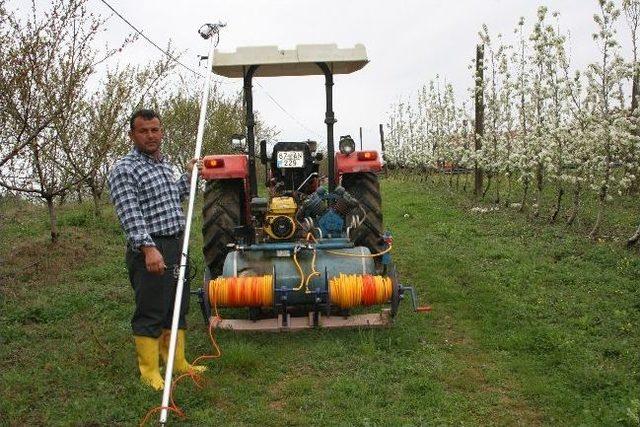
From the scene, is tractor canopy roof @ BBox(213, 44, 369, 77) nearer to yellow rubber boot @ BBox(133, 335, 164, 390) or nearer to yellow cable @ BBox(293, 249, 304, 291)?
yellow cable @ BBox(293, 249, 304, 291)

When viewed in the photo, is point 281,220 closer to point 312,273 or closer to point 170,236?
point 312,273

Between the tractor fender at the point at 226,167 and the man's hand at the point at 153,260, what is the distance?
1.92m

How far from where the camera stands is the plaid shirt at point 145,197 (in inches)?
155

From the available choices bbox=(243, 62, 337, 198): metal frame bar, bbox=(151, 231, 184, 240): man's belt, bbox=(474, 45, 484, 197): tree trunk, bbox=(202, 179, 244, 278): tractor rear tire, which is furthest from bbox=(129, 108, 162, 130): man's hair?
bbox=(474, 45, 484, 197): tree trunk

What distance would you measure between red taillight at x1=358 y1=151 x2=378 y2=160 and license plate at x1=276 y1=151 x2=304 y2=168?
0.58 metres

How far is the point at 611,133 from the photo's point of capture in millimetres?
8234

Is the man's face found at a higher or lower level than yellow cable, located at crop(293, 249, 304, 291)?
higher

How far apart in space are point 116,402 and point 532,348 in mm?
2947

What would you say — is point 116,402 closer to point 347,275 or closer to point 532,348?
point 347,275

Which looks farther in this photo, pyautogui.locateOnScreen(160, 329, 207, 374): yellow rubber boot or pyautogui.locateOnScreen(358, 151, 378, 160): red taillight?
pyautogui.locateOnScreen(358, 151, 378, 160): red taillight

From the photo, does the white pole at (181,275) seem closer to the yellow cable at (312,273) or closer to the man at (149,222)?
the man at (149,222)

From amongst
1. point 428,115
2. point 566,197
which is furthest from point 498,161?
point 428,115

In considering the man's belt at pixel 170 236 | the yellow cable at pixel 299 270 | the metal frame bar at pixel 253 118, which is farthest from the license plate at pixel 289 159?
the man's belt at pixel 170 236

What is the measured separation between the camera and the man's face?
4.12 meters
